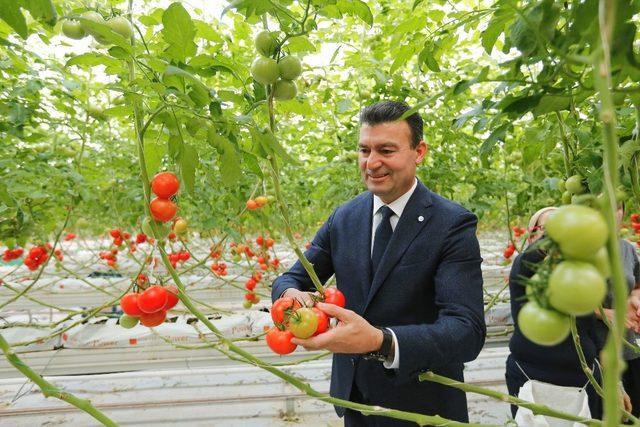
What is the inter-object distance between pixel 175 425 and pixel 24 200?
1.69m

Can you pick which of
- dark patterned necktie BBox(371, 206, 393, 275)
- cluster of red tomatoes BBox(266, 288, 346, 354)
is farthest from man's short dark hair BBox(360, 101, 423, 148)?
cluster of red tomatoes BBox(266, 288, 346, 354)

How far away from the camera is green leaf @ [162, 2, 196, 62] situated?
0.89 metres

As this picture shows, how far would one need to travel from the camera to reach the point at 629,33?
575mm

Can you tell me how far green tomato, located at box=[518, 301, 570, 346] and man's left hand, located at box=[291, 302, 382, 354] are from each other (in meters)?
0.55

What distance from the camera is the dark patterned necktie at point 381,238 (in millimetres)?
1559


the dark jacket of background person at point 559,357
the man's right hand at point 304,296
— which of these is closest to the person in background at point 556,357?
the dark jacket of background person at point 559,357

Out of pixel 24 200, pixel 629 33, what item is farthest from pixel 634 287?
pixel 24 200

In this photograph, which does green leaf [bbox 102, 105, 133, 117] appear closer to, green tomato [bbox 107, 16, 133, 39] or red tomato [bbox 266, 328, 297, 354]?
green tomato [bbox 107, 16, 133, 39]

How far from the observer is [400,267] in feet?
4.82

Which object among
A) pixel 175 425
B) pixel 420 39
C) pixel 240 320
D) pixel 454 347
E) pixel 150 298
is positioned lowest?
pixel 175 425

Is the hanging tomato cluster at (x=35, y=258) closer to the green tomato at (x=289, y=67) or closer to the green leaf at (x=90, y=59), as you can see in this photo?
the green leaf at (x=90, y=59)

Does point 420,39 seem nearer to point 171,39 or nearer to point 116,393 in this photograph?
point 171,39

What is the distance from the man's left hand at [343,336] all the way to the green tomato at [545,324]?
0.55 meters

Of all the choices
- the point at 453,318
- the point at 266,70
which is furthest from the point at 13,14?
the point at 453,318
